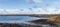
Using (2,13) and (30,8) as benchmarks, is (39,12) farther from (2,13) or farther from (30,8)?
(2,13)

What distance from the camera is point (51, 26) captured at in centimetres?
343

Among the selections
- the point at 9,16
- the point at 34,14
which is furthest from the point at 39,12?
the point at 9,16

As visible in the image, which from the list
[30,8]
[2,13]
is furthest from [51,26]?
[2,13]

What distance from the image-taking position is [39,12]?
11.2 ft

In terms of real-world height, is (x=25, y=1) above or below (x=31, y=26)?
above

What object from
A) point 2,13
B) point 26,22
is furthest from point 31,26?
point 2,13

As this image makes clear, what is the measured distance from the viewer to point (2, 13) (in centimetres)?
338

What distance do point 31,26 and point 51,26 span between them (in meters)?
0.19

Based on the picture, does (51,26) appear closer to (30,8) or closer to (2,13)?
(30,8)

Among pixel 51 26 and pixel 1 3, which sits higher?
pixel 1 3

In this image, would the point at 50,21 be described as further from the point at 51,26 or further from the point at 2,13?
the point at 2,13

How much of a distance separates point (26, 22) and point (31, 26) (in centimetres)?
6

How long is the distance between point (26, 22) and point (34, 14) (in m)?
0.11

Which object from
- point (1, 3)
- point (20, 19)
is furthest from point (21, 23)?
point (1, 3)
